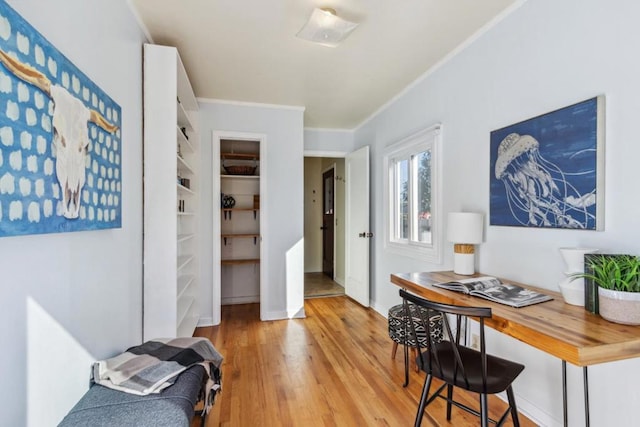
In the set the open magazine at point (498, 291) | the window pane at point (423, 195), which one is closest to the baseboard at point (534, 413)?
the open magazine at point (498, 291)

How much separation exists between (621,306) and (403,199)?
7.51 feet

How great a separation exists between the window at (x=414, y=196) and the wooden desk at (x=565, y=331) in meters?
1.24

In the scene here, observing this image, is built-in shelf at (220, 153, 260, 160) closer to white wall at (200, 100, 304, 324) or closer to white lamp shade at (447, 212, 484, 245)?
white wall at (200, 100, 304, 324)

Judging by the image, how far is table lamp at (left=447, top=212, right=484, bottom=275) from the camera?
2.09 metres

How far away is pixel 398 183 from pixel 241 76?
1942 mm

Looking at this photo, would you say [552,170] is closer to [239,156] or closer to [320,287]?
[239,156]

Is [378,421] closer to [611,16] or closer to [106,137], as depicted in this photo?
[106,137]

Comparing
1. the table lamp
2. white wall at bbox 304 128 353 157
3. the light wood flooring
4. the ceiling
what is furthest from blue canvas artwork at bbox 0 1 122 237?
the light wood flooring

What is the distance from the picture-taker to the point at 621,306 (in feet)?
3.88

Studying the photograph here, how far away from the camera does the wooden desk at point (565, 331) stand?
1.03 metres

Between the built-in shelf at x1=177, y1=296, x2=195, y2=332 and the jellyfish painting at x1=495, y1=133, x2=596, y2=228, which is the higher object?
the jellyfish painting at x1=495, y1=133, x2=596, y2=228

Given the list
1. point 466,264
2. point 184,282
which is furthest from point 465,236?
point 184,282

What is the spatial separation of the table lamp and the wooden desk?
0.56m

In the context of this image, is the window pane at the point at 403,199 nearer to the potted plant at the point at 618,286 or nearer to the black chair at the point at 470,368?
the black chair at the point at 470,368
